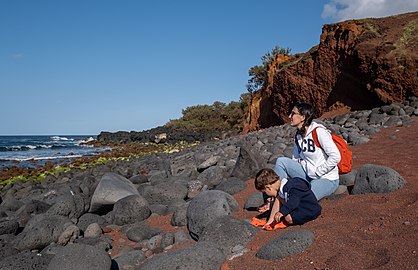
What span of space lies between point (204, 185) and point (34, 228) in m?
3.46

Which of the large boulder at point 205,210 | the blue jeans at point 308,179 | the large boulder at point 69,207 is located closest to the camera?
the blue jeans at point 308,179

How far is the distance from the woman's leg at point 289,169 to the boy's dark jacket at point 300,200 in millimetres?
614

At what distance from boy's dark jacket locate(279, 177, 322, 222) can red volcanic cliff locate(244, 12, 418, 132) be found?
10039 millimetres

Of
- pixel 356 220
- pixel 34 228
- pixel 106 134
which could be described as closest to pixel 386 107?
pixel 356 220

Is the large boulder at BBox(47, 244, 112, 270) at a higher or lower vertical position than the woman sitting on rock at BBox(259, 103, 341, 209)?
lower

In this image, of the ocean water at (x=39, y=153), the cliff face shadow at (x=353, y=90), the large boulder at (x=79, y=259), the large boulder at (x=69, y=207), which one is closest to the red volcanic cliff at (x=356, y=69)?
the cliff face shadow at (x=353, y=90)

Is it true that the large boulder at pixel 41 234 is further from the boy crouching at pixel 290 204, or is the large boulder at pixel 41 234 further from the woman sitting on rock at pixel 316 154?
the woman sitting on rock at pixel 316 154

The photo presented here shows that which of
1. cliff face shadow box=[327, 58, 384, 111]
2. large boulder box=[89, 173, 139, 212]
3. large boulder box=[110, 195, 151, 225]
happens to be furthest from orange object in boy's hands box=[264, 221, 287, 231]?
cliff face shadow box=[327, 58, 384, 111]

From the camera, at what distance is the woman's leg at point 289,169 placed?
4992 millimetres

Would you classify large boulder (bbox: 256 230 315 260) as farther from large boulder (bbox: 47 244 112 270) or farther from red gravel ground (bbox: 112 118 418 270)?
large boulder (bbox: 47 244 112 270)

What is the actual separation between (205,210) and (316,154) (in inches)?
66.0

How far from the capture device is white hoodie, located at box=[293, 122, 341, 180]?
4.53 metres

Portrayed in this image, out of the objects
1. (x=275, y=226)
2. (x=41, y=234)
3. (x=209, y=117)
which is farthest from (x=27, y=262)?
(x=209, y=117)

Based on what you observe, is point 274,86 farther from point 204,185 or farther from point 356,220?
point 356,220
